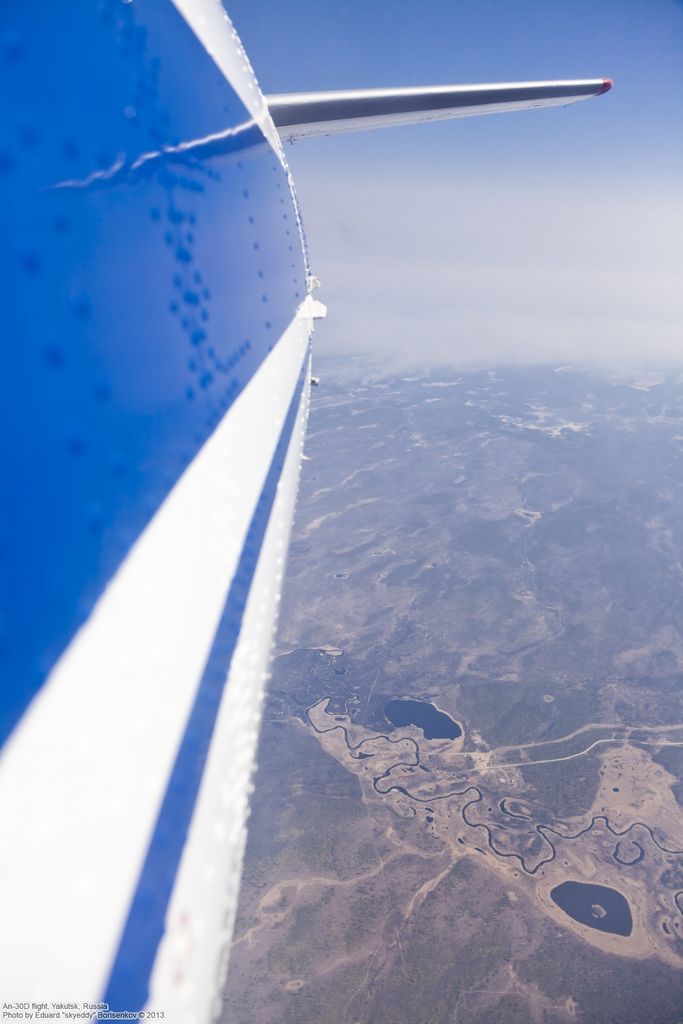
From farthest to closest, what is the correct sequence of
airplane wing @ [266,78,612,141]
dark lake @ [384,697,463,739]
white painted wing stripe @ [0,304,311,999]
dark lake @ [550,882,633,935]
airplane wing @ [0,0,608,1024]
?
1. dark lake @ [384,697,463,739]
2. dark lake @ [550,882,633,935]
3. airplane wing @ [266,78,612,141]
4. airplane wing @ [0,0,608,1024]
5. white painted wing stripe @ [0,304,311,999]

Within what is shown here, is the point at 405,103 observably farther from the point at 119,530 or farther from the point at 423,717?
the point at 423,717

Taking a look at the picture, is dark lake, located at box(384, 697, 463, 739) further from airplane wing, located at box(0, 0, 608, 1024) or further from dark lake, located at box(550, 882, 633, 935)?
airplane wing, located at box(0, 0, 608, 1024)

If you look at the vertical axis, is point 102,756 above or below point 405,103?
below

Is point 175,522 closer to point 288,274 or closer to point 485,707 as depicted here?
point 288,274

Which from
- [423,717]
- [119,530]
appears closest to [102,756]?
[119,530]

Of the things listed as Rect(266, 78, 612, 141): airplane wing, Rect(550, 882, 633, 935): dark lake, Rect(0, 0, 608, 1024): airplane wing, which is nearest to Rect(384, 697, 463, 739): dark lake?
Rect(550, 882, 633, 935): dark lake

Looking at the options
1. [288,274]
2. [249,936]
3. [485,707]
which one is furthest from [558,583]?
[288,274]

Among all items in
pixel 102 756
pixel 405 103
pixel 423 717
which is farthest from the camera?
pixel 423 717

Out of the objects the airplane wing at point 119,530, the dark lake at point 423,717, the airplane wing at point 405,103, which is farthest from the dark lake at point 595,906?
the airplane wing at point 119,530
